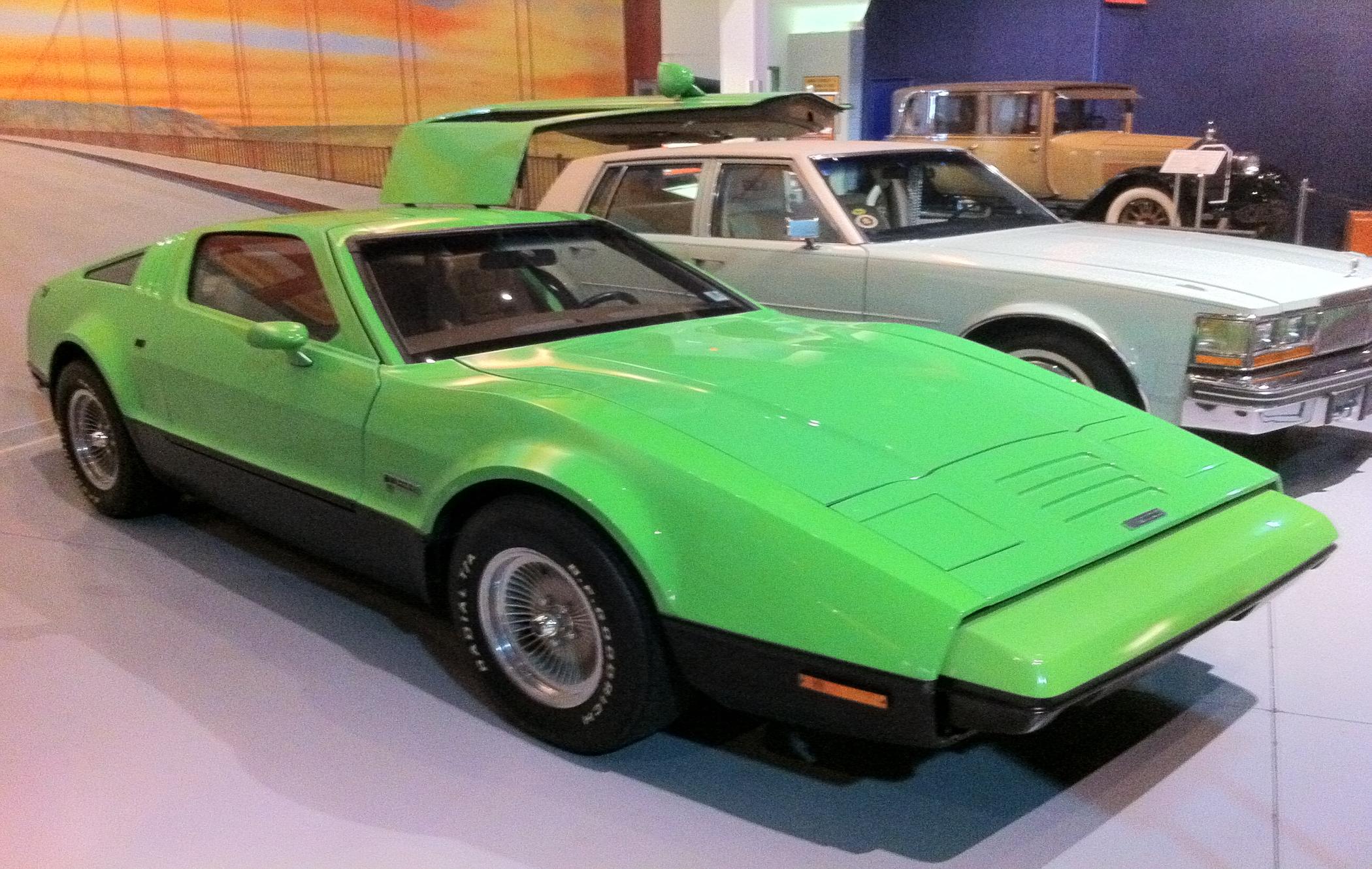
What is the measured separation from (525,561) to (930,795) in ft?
3.27

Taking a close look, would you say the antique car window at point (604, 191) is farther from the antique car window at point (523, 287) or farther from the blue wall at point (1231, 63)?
the blue wall at point (1231, 63)

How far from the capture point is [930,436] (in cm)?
238

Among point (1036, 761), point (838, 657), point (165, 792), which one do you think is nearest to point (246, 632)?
point (165, 792)

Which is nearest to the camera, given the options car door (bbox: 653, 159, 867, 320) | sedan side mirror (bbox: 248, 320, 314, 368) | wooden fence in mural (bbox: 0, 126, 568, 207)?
sedan side mirror (bbox: 248, 320, 314, 368)

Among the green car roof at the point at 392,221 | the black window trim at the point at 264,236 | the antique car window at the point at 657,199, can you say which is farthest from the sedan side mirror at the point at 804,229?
the black window trim at the point at 264,236

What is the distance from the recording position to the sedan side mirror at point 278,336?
2.77m

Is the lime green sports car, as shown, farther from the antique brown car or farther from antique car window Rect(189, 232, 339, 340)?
the antique brown car

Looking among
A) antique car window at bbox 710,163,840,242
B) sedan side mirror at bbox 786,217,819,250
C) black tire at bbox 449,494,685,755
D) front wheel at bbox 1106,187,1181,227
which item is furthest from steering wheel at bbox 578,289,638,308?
front wheel at bbox 1106,187,1181,227

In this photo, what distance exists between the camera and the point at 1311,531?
2.43 meters

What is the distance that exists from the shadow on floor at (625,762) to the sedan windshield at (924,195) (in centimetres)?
241

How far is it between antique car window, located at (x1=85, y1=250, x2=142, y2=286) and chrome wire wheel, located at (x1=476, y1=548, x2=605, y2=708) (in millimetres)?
2083

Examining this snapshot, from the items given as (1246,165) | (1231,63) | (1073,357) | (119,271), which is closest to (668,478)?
(1073,357)

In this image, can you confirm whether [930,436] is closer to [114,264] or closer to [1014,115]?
[114,264]

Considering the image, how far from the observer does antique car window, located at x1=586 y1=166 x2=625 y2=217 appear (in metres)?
5.15
